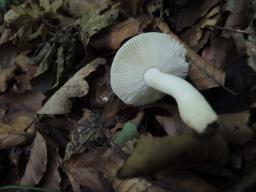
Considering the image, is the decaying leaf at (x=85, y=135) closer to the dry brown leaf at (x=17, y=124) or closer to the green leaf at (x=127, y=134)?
the green leaf at (x=127, y=134)

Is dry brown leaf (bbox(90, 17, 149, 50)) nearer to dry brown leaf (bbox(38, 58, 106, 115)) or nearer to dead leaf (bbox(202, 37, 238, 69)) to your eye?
dry brown leaf (bbox(38, 58, 106, 115))

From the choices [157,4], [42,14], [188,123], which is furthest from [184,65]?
[42,14]

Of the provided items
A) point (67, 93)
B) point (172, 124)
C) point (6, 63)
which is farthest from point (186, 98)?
point (6, 63)

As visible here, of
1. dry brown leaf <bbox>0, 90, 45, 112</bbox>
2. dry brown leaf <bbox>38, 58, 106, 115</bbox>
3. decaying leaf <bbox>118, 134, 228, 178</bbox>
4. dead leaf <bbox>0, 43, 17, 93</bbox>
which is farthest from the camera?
dead leaf <bbox>0, 43, 17, 93</bbox>

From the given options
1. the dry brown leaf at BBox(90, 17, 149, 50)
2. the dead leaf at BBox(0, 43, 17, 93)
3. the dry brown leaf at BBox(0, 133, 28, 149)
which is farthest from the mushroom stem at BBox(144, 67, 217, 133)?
the dead leaf at BBox(0, 43, 17, 93)

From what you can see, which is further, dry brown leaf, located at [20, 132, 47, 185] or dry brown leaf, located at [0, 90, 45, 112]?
dry brown leaf, located at [0, 90, 45, 112]

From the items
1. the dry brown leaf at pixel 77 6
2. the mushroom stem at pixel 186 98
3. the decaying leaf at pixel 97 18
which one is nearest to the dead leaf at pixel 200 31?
the mushroom stem at pixel 186 98

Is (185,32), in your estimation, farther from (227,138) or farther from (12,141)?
(12,141)
